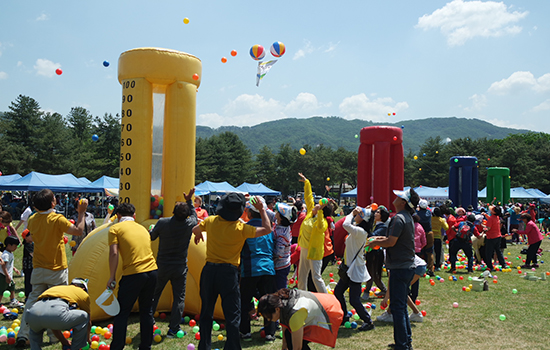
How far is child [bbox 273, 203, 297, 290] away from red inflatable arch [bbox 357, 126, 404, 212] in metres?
11.0

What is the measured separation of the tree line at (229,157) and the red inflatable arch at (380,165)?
12.8 metres

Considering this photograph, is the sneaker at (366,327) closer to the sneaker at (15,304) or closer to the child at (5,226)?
the sneaker at (15,304)

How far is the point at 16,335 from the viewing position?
531 cm

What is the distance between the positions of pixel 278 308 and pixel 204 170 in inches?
1964

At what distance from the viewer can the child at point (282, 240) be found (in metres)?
5.78

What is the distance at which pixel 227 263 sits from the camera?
14.5 ft

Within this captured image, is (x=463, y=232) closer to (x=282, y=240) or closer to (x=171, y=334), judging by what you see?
(x=282, y=240)

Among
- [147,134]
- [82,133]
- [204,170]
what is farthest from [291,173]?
[147,134]

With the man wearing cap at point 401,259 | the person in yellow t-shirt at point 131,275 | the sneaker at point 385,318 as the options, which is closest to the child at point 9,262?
the person in yellow t-shirt at point 131,275

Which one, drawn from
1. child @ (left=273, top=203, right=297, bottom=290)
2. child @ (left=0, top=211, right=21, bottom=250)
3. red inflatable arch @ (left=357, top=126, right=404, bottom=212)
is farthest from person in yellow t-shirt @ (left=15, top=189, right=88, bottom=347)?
red inflatable arch @ (left=357, top=126, right=404, bottom=212)

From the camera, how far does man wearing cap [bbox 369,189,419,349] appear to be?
4.86m

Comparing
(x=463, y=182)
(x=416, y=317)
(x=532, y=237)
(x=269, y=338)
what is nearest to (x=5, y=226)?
(x=269, y=338)

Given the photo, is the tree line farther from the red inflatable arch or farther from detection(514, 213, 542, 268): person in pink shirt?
detection(514, 213, 542, 268): person in pink shirt

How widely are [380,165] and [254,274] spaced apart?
1185 cm
